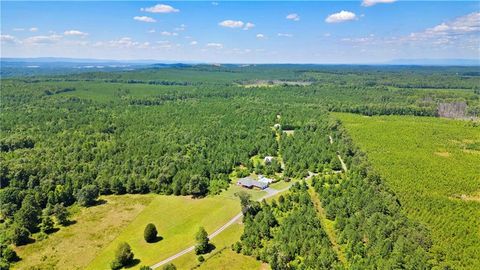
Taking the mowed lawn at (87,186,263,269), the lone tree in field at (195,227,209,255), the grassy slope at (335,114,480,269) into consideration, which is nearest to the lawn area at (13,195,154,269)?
the mowed lawn at (87,186,263,269)

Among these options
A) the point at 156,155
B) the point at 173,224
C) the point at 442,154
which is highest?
the point at 442,154

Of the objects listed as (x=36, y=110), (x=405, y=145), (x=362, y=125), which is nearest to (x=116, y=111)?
(x=36, y=110)

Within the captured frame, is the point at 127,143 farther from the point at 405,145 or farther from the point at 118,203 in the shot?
the point at 405,145

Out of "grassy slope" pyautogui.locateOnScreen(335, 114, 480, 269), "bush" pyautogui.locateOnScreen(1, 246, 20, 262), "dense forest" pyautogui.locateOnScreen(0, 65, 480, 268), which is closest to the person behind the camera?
"grassy slope" pyautogui.locateOnScreen(335, 114, 480, 269)

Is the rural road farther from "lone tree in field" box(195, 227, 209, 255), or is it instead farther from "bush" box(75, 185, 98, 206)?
"bush" box(75, 185, 98, 206)

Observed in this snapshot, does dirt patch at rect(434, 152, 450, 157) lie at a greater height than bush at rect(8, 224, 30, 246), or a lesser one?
greater

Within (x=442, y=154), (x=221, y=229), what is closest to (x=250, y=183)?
(x=221, y=229)

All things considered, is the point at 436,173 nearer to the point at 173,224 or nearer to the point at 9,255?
the point at 173,224
